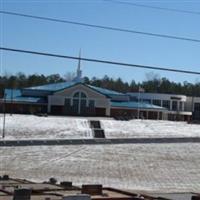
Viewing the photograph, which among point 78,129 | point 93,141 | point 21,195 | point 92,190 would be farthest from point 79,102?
point 21,195

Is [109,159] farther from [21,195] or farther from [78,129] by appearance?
[21,195]

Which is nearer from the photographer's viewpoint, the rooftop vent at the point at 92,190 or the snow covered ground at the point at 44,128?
the rooftop vent at the point at 92,190

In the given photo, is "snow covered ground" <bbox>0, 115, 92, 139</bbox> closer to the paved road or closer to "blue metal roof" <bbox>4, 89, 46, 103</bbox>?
the paved road

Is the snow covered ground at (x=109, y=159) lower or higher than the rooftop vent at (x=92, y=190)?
lower

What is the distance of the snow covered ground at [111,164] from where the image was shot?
3850cm

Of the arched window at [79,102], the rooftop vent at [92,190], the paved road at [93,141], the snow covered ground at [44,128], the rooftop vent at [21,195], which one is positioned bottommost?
the paved road at [93,141]

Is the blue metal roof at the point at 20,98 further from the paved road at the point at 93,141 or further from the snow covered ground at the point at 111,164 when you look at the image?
the snow covered ground at the point at 111,164

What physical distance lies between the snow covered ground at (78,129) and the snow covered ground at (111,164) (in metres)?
12.6

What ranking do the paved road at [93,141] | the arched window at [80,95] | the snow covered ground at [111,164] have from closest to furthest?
1. the snow covered ground at [111,164]
2. the paved road at [93,141]
3. the arched window at [80,95]

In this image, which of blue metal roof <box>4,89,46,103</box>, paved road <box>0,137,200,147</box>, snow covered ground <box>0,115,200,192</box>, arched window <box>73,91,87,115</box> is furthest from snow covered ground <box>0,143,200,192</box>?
blue metal roof <box>4,89,46,103</box>

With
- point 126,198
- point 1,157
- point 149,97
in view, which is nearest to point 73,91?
point 149,97

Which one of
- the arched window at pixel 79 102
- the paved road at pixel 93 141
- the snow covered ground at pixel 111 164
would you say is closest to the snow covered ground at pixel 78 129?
the paved road at pixel 93 141

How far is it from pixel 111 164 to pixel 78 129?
103 feet

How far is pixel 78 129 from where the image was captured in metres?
81.3
